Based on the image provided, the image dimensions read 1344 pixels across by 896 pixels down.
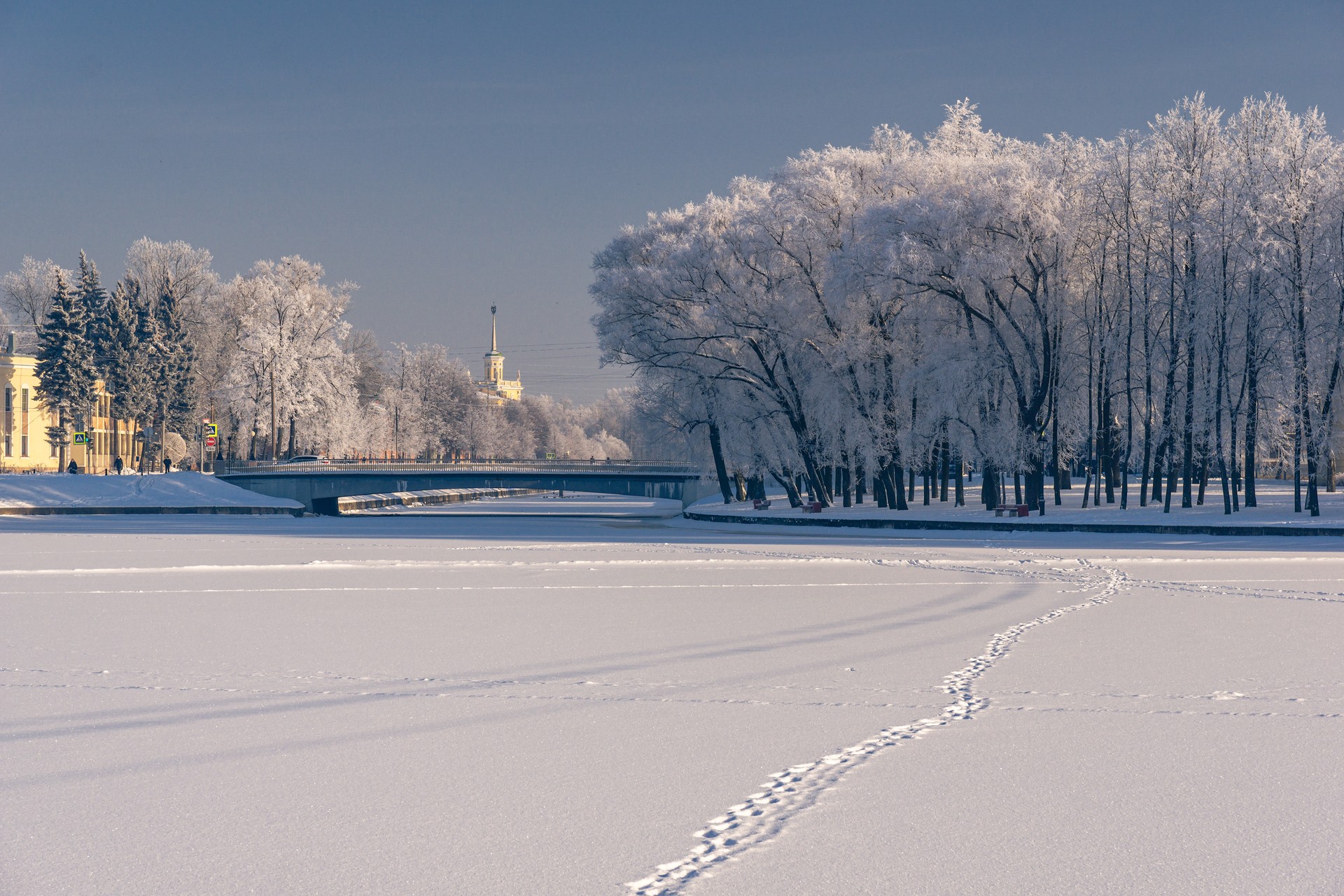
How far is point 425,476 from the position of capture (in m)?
79.4

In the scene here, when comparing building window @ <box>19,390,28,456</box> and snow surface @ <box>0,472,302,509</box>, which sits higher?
building window @ <box>19,390,28,456</box>

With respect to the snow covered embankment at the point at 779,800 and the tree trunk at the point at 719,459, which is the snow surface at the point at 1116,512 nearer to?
the tree trunk at the point at 719,459

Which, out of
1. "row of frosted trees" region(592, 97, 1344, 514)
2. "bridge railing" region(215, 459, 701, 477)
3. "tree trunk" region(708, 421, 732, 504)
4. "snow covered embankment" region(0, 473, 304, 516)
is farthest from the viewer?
"bridge railing" region(215, 459, 701, 477)

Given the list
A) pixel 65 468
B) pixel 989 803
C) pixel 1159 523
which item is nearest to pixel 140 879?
pixel 989 803

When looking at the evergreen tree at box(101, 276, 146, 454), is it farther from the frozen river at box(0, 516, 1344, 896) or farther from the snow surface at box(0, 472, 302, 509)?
the frozen river at box(0, 516, 1344, 896)

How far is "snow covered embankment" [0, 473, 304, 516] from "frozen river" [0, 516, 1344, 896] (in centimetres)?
4397

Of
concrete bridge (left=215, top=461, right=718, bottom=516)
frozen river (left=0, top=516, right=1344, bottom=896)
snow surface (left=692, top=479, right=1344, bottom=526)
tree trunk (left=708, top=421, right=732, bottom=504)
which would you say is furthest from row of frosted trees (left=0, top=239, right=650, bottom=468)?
frozen river (left=0, top=516, right=1344, bottom=896)

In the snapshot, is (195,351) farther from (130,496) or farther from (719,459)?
(719,459)

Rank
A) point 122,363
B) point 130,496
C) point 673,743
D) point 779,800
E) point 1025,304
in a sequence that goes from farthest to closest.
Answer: point 122,363, point 130,496, point 1025,304, point 673,743, point 779,800

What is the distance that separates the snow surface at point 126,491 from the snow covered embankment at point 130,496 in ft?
0.11

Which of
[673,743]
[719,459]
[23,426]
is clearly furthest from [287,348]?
[673,743]

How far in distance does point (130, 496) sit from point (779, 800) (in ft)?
205

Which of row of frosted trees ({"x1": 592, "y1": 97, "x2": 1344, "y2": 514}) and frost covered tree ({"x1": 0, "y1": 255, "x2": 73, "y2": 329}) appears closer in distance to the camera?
row of frosted trees ({"x1": 592, "y1": 97, "x2": 1344, "y2": 514})

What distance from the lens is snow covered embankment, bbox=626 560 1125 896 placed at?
598cm
